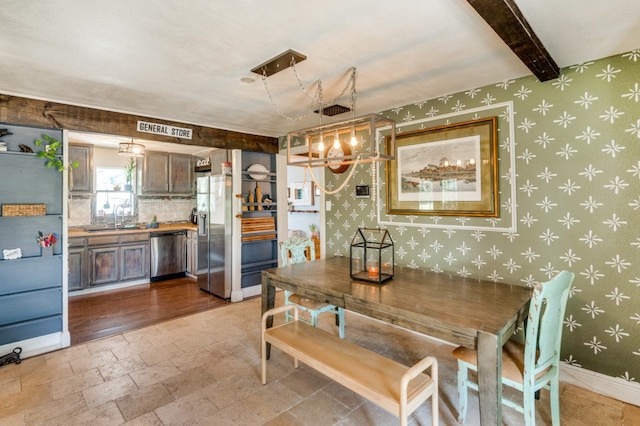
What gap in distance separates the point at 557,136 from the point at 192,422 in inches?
132

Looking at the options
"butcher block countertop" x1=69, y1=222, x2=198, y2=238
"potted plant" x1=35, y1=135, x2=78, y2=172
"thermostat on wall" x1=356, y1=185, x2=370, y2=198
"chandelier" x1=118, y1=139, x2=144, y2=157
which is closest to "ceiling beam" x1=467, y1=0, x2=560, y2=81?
"thermostat on wall" x1=356, y1=185, x2=370, y2=198

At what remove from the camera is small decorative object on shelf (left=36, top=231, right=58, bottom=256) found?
3037mm

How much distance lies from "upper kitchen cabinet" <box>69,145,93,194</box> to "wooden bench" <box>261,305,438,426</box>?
4426mm

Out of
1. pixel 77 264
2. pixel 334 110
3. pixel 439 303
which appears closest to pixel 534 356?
pixel 439 303

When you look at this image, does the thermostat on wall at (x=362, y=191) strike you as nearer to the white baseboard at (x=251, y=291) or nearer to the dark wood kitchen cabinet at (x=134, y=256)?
the white baseboard at (x=251, y=291)

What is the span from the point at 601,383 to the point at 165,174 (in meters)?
6.32

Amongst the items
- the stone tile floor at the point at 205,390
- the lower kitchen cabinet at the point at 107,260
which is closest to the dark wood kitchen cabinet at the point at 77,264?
the lower kitchen cabinet at the point at 107,260

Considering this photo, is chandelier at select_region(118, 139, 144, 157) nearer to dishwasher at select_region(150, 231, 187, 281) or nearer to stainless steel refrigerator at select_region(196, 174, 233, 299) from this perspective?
stainless steel refrigerator at select_region(196, 174, 233, 299)

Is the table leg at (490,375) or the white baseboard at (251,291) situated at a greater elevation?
the table leg at (490,375)

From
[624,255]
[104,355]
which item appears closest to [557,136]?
[624,255]

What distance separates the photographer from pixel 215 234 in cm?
481

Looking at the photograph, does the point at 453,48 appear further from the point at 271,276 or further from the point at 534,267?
the point at 271,276

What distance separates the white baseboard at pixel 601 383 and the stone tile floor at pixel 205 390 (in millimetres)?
64

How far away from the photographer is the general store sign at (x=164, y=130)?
3600mm
